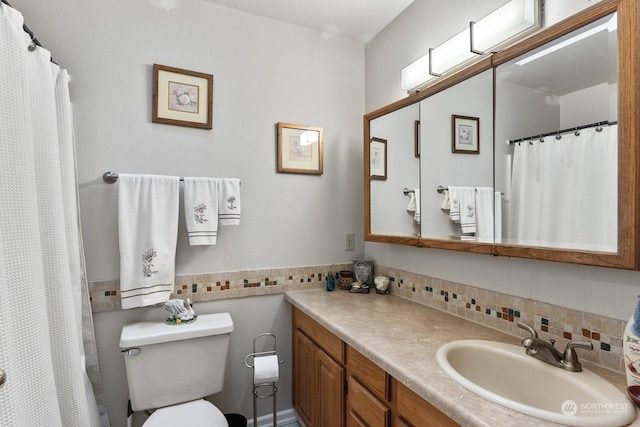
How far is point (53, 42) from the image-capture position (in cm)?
149

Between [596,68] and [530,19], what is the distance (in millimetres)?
345

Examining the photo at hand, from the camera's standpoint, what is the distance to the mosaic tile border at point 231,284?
5.11 feet

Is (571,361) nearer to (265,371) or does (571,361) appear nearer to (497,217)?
(497,217)

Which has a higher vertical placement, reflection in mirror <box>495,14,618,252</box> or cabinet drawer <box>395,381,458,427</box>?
reflection in mirror <box>495,14,618,252</box>

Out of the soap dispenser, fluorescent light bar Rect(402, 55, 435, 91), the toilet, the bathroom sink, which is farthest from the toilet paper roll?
fluorescent light bar Rect(402, 55, 435, 91)

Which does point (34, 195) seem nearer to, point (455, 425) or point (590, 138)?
point (455, 425)

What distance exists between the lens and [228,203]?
1716 mm

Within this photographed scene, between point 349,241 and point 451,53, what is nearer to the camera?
point 451,53

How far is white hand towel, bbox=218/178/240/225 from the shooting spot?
5.62 feet

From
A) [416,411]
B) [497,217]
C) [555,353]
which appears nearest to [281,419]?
[416,411]

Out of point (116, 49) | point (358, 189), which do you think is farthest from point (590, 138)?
point (116, 49)

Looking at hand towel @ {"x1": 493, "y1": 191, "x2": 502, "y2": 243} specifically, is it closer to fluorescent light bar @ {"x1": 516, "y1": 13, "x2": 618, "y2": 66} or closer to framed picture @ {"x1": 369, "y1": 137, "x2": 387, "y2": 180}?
fluorescent light bar @ {"x1": 516, "y1": 13, "x2": 618, "y2": 66}

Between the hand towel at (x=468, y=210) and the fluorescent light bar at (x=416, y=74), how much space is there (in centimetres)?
64

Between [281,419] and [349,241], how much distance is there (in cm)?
117
